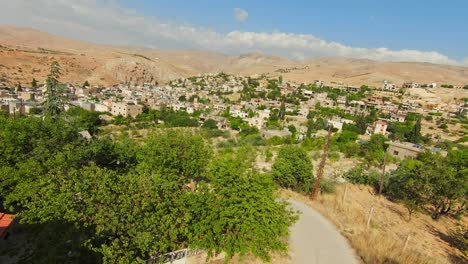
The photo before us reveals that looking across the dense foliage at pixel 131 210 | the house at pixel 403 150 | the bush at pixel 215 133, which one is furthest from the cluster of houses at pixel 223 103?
the dense foliage at pixel 131 210

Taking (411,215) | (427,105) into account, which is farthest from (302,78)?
(411,215)

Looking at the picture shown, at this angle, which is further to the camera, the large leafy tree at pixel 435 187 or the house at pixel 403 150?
the house at pixel 403 150

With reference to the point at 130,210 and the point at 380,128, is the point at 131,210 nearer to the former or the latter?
the point at 130,210

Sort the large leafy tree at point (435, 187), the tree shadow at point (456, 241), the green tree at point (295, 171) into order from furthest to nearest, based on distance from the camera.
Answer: the green tree at point (295, 171), the large leafy tree at point (435, 187), the tree shadow at point (456, 241)

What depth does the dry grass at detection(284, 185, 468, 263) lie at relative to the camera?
35.6 ft

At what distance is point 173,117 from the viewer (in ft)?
203

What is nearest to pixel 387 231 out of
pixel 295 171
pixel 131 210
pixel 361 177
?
pixel 295 171

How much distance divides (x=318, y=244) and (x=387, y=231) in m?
5.52

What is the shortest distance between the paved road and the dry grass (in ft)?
1.71

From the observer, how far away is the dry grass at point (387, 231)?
10859mm

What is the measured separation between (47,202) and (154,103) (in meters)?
72.0

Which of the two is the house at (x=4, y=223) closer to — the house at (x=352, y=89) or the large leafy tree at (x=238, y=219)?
the large leafy tree at (x=238, y=219)

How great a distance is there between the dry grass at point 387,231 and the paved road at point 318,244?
0.52 meters

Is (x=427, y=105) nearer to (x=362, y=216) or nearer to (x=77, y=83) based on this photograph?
(x=362, y=216)
